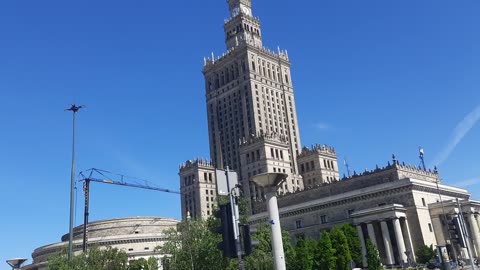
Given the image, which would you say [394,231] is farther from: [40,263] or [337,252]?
[40,263]

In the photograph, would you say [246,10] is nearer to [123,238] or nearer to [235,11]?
[235,11]

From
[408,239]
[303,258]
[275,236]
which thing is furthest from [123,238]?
[275,236]

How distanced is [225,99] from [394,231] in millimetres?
73090

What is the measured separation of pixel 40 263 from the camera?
118688 mm

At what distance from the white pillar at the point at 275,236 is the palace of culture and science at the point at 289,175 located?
47.2 m

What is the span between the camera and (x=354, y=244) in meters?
75.7

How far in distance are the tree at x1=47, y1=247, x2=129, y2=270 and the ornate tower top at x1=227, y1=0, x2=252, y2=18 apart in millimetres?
94903

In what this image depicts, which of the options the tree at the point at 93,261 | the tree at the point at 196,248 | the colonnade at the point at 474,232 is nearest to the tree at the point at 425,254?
the colonnade at the point at 474,232

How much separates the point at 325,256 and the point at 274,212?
50145mm

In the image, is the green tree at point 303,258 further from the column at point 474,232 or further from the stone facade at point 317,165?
the stone facade at point 317,165

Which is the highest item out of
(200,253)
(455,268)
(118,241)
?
(118,241)

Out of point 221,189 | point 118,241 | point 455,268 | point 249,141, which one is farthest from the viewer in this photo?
point 249,141

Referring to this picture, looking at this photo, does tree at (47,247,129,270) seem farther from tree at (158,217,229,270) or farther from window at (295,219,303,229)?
window at (295,219,303,229)

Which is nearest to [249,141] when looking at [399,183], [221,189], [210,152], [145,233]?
[210,152]
